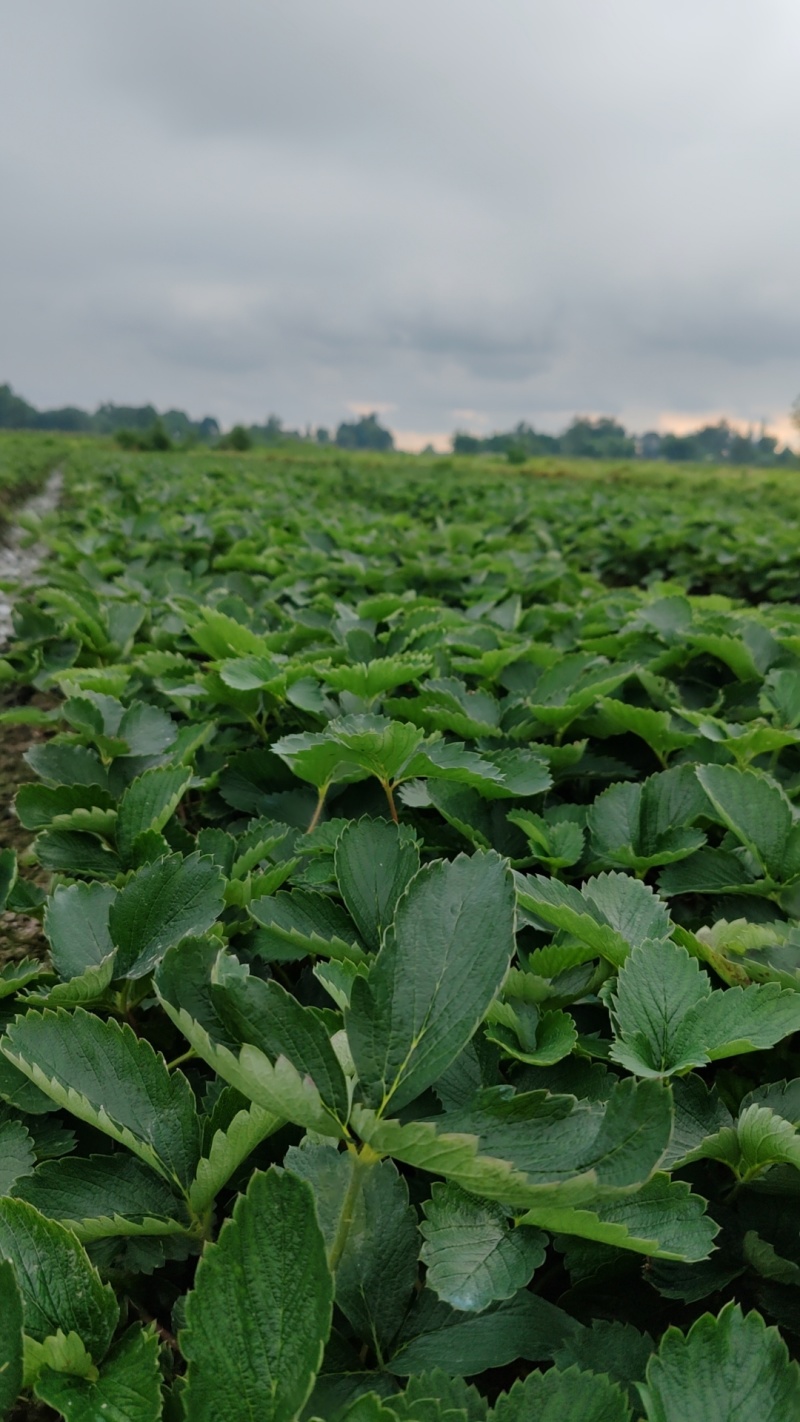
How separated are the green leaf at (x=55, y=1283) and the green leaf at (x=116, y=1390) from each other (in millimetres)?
25

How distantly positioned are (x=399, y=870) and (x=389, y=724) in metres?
0.22

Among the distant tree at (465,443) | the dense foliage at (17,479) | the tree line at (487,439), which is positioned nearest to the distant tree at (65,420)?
the tree line at (487,439)

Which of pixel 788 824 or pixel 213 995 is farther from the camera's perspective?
pixel 788 824

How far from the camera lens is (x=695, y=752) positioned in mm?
1274

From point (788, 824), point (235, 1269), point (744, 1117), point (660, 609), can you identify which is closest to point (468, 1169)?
point (235, 1269)

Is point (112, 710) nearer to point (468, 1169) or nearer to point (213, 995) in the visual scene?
point (213, 995)

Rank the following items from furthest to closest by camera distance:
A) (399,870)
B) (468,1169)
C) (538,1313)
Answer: (399,870)
(538,1313)
(468,1169)

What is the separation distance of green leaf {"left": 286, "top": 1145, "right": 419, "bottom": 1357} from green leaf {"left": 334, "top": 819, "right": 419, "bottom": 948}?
21 centimetres

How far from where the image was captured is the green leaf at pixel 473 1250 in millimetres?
536

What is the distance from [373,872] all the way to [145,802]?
0.36 m

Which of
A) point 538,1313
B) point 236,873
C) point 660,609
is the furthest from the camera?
point 660,609

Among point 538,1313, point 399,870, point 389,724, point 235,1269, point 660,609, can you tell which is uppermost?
point 660,609

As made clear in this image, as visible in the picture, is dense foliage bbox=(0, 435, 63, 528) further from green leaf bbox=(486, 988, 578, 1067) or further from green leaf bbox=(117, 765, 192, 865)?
green leaf bbox=(486, 988, 578, 1067)

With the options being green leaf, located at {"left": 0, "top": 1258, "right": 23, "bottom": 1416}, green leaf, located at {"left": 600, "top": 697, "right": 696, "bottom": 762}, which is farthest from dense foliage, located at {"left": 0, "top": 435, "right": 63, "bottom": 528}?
green leaf, located at {"left": 0, "top": 1258, "right": 23, "bottom": 1416}
